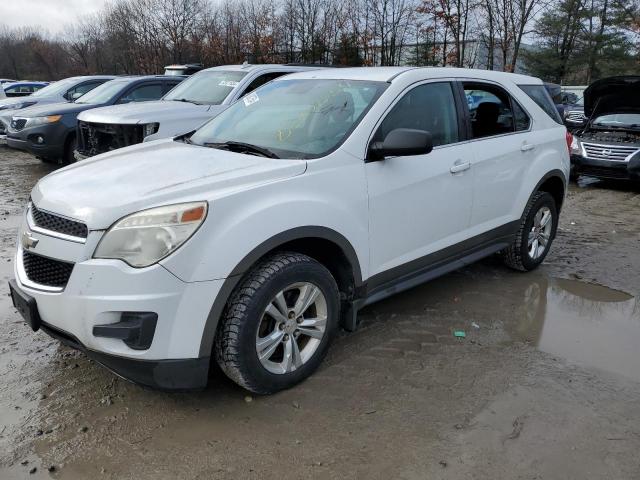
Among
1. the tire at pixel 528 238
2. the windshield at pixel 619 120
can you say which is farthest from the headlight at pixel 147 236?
the windshield at pixel 619 120

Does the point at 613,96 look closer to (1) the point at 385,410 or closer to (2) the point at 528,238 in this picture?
(2) the point at 528,238

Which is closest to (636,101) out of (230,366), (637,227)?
(637,227)

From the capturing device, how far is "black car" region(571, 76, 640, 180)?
936cm

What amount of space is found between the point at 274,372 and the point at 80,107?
8.75 metres

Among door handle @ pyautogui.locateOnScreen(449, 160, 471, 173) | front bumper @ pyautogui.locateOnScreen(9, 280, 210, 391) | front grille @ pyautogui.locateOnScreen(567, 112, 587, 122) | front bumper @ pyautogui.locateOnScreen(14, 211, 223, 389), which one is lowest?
front bumper @ pyautogui.locateOnScreen(9, 280, 210, 391)

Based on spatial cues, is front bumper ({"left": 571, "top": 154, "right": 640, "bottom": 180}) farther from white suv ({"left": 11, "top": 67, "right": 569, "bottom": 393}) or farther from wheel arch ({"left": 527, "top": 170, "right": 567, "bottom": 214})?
white suv ({"left": 11, "top": 67, "right": 569, "bottom": 393})

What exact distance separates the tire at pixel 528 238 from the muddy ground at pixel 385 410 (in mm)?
734

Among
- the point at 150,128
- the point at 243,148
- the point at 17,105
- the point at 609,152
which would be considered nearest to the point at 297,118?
the point at 243,148

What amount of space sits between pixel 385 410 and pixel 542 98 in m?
3.54

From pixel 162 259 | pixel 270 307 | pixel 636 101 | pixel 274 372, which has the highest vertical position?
pixel 636 101

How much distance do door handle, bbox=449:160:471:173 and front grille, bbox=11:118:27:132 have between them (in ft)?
29.1

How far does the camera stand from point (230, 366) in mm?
2768

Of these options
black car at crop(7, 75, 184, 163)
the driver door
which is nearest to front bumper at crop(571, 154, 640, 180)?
the driver door

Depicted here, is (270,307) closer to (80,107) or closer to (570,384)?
(570,384)
